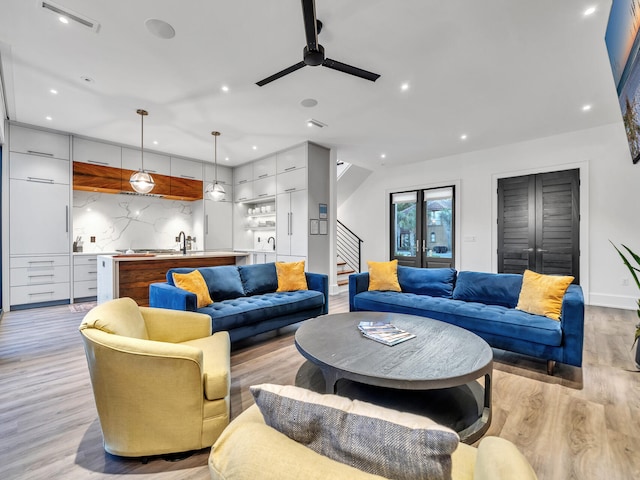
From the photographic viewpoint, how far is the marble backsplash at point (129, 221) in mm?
5699

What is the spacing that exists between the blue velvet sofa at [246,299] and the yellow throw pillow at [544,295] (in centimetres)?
216

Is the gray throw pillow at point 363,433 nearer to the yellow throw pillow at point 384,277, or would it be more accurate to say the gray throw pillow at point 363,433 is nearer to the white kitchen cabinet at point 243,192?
the yellow throw pillow at point 384,277

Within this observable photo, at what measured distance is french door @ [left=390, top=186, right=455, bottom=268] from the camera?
656 cm

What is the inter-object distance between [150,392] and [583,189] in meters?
6.45

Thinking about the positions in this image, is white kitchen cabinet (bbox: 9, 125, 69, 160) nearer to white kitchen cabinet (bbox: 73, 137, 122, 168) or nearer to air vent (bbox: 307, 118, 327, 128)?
white kitchen cabinet (bbox: 73, 137, 122, 168)

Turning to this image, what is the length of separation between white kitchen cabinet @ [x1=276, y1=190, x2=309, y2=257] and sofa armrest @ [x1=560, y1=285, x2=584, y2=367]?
392cm

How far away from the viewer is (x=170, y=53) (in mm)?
2910

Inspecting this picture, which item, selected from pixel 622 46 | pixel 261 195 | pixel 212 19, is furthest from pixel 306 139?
pixel 622 46

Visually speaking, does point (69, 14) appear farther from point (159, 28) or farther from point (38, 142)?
point (38, 142)

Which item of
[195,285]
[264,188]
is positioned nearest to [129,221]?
[264,188]

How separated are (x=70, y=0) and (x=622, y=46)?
4.05 m

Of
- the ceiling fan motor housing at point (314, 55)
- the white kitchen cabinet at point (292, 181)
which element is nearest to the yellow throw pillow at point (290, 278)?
the white kitchen cabinet at point (292, 181)

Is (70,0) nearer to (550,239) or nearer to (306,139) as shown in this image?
(306,139)

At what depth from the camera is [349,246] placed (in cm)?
830
